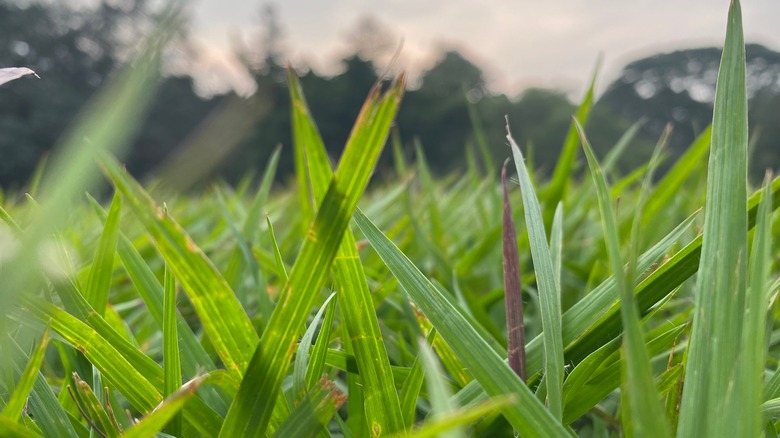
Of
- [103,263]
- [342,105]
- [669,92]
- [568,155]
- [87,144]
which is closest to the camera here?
[87,144]

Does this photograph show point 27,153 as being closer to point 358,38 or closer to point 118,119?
point 358,38

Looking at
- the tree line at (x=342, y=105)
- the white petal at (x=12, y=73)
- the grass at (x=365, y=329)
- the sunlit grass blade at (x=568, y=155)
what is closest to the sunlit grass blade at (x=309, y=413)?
the grass at (x=365, y=329)

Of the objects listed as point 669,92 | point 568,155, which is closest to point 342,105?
point 669,92

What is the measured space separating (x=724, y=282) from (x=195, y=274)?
12 centimetres

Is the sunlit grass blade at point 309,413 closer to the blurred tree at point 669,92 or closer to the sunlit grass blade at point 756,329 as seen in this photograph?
the sunlit grass blade at point 756,329

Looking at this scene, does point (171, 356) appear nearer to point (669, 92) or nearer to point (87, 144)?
point (87, 144)

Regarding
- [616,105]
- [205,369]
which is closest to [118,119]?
[205,369]

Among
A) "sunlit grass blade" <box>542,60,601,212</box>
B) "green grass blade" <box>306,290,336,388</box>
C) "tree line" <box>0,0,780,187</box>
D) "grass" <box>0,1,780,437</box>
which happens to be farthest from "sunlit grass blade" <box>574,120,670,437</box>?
"tree line" <box>0,0,780,187</box>

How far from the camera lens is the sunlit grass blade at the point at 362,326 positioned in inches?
7.0

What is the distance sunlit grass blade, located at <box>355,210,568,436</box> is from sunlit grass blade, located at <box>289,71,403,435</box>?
0.04 ft

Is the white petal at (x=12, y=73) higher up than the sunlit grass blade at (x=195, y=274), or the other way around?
the white petal at (x=12, y=73)

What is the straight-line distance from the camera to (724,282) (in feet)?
0.45

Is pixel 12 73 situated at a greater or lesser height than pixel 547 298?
greater

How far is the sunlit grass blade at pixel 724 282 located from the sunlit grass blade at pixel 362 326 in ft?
0.27
